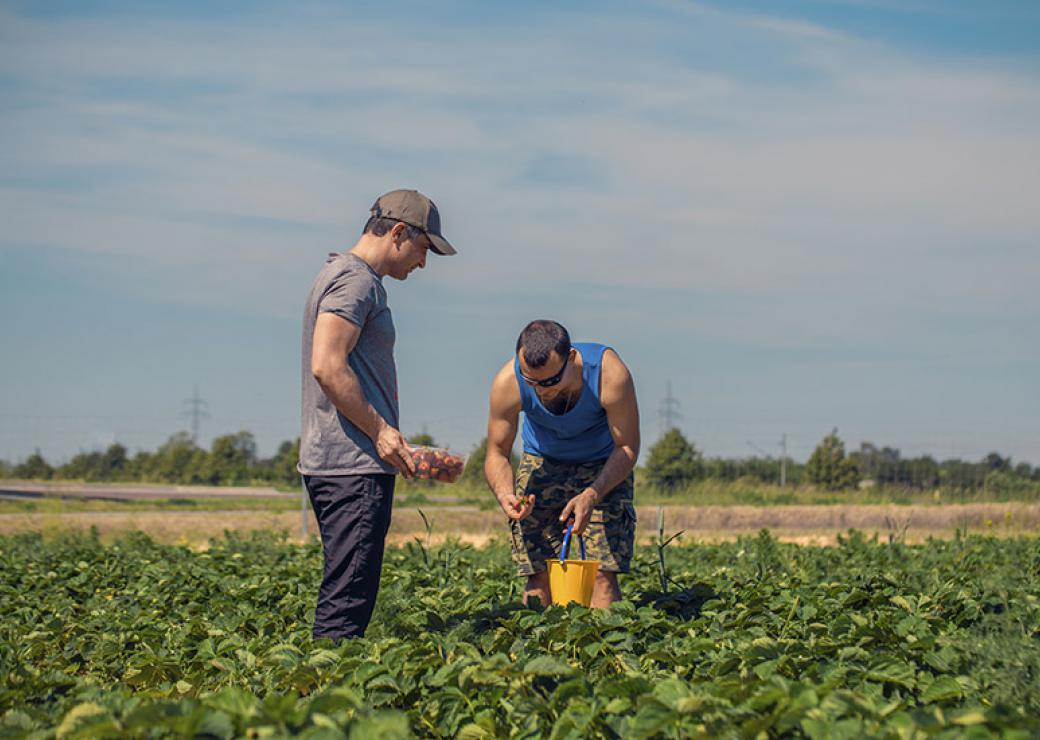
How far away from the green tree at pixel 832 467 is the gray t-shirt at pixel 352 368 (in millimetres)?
24680

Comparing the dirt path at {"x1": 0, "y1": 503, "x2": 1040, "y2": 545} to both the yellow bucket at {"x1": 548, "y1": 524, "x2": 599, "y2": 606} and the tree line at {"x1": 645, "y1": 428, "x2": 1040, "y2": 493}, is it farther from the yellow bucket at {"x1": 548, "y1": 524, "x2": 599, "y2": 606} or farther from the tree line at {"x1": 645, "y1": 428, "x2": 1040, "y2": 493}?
the yellow bucket at {"x1": 548, "y1": 524, "x2": 599, "y2": 606}

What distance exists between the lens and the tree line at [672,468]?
2644 centimetres

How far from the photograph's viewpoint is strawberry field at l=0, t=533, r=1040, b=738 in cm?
306

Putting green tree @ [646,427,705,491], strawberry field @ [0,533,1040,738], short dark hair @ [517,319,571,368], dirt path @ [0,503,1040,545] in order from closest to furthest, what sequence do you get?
strawberry field @ [0,533,1040,738], short dark hair @ [517,319,571,368], dirt path @ [0,503,1040,545], green tree @ [646,427,705,491]

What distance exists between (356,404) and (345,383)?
9cm

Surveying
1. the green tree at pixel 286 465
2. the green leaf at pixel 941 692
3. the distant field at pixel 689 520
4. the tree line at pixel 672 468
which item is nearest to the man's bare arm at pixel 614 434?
the green leaf at pixel 941 692

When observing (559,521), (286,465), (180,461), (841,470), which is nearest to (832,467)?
(841,470)

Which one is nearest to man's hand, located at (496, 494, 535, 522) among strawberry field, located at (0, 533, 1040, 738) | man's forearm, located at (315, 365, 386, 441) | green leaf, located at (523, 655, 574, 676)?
strawberry field, located at (0, 533, 1040, 738)

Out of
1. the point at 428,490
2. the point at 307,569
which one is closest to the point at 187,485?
the point at 428,490

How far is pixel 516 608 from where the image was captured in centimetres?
505

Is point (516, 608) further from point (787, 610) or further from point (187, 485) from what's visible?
point (187, 485)

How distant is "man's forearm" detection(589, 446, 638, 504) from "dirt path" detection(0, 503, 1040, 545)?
31.1ft

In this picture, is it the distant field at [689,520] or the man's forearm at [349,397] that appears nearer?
the man's forearm at [349,397]

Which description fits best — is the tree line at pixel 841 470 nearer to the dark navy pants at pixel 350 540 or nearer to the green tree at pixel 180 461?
the green tree at pixel 180 461
